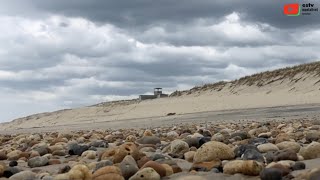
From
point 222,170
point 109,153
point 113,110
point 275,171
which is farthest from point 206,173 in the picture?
point 113,110

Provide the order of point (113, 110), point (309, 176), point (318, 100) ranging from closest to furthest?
point (309, 176) < point (318, 100) < point (113, 110)

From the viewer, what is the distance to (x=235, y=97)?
75.0 ft

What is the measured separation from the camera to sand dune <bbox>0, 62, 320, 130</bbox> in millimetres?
20047

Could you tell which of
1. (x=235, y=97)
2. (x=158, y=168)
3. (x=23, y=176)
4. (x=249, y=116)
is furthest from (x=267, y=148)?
(x=235, y=97)

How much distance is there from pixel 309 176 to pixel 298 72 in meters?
20.9

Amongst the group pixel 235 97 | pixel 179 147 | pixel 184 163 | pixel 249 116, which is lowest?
pixel 184 163

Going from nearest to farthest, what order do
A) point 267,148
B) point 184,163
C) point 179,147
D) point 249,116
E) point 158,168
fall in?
point 158,168 → point 184,163 → point 267,148 → point 179,147 → point 249,116

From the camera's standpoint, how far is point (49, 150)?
5672 millimetres

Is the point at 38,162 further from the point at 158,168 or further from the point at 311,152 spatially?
the point at 311,152

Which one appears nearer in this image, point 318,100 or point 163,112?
point 318,100

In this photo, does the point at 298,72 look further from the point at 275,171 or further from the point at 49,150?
the point at 275,171

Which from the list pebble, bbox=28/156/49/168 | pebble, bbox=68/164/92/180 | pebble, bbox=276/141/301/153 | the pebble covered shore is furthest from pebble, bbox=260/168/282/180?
pebble, bbox=28/156/49/168

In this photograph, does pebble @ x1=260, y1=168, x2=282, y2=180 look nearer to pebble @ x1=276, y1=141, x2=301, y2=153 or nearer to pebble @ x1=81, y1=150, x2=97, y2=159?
pebble @ x1=276, y1=141, x2=301, y2=153

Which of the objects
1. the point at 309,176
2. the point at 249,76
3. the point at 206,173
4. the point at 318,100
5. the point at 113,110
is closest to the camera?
the point at 309,176
